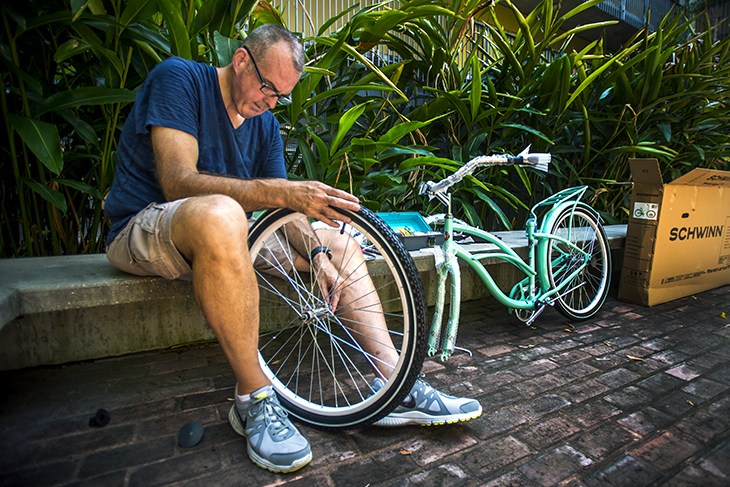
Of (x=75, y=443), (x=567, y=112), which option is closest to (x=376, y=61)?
(x=567, y=112)

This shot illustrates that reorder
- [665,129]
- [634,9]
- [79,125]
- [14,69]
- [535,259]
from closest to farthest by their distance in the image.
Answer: [14,69] < [79,125] < [535,259] < [665,129] < [634,9]

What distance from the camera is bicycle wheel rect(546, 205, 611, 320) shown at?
6.91ft

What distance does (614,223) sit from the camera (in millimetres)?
3451

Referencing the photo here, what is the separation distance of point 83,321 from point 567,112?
3404 mm

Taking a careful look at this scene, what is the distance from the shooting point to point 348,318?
4.30ft

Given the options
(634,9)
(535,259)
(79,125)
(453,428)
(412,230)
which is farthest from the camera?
(634,9)

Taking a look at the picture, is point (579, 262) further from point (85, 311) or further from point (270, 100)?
point (85, 311)

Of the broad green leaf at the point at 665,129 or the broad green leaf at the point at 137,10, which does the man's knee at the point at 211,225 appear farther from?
the broad green leaf at the point at 665,129

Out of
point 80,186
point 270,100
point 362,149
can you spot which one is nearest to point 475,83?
point 362,149

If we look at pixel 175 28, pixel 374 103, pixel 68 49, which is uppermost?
pixel 175 28

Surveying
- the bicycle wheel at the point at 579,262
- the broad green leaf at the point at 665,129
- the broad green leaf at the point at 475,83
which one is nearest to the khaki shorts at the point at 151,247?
the bicycle wheel at the point at 579,262

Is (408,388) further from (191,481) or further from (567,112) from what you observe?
(567,112)

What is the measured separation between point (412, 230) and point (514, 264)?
21.2 inches

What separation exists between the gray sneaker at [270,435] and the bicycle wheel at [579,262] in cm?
152
